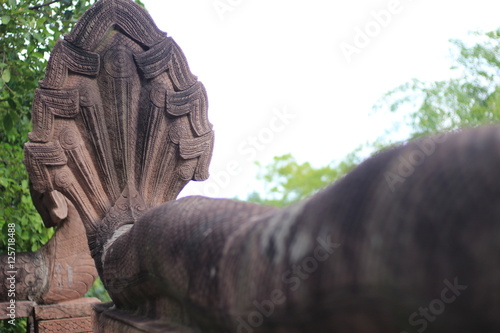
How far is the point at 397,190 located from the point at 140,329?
2.99ft

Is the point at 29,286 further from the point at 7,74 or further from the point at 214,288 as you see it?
the point at 214,288

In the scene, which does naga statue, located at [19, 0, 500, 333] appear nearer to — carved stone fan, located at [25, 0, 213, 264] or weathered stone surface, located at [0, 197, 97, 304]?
carved stone fan, located at [25, 0, 213, 264]

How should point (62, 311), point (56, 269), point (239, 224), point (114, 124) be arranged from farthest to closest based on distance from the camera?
1. point (56, 269)
2. point (62, 311)
3. point (114, 124)
4. point (239, 224)

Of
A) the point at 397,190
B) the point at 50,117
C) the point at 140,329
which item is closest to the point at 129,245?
the point at 140,329

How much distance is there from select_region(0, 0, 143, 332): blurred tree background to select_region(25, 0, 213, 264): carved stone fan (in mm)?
1447

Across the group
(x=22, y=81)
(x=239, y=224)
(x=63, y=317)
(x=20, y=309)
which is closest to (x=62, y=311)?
(x=63, y=317)

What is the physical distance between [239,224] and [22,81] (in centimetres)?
309

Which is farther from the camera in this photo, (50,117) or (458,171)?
(50,117)

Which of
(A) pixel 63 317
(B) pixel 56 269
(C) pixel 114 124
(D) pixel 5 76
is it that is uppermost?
(D) pixel 5 76

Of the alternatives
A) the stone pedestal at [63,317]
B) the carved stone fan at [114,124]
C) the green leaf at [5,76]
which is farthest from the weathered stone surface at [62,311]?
the green leaf at [5,76]

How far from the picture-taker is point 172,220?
1.32 m

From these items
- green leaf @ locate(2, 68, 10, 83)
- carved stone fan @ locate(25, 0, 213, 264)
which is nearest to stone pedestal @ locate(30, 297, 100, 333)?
carved stone fan @ locate(25, 0, 213, 264)

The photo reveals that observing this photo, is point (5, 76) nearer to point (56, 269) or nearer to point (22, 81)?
point (22, 81)

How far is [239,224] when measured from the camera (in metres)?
1.08
